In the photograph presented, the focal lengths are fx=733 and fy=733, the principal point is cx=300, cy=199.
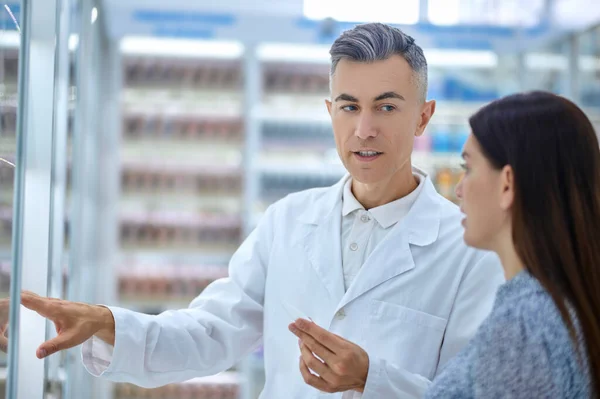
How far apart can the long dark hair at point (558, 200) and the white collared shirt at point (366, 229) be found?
0.64 metres

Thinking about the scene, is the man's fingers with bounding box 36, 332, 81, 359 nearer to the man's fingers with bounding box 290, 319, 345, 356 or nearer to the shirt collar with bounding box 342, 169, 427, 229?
the man's fingers with bounding box 290, 319, 345, 356

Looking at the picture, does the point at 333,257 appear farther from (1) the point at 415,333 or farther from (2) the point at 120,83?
(2) the point at 120,83

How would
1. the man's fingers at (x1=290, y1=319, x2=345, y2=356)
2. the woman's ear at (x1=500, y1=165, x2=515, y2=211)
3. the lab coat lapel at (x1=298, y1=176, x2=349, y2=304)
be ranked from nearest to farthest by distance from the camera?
1. the woman's ear at (x1=500, y1=165, x2=515, y2=211)
2. the man's fingers at (x1=290, y1=319, x2=345, y2=356)
3. the lab coat lapel at (x1=298, y1=176, x2=349, y2=304)

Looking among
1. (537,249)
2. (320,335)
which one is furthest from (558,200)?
(320,335)

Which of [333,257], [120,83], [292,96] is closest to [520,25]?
[292,96]

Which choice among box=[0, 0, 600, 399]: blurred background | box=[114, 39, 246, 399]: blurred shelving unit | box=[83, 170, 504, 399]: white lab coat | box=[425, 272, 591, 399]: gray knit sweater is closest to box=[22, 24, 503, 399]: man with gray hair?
box=[83, 170, 504, 399]: white lab coat

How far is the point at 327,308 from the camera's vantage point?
185cm

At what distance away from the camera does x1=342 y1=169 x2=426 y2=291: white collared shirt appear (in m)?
1.91

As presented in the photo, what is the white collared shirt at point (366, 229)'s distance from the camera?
1906 mm

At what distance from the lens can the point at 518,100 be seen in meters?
1.31

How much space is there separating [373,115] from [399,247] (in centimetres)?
34

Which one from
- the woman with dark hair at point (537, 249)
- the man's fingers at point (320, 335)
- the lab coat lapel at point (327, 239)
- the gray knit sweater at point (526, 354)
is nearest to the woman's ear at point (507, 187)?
the woman with dark hair at point (537, 249)

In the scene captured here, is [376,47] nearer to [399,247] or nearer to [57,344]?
[399,247]

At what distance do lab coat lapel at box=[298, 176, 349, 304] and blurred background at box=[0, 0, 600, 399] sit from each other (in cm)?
270
